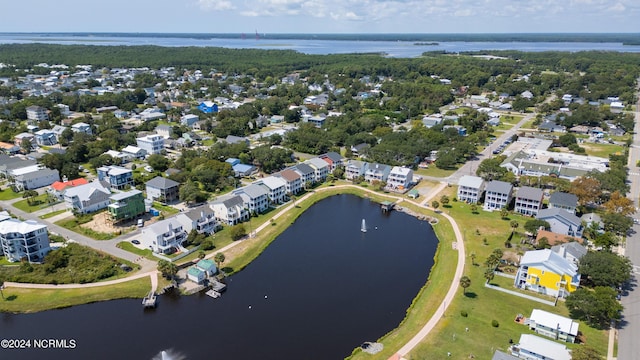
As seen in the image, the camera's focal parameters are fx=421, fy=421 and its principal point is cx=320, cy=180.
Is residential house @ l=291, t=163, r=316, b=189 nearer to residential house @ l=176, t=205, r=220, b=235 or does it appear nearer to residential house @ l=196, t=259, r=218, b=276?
residential house @ l=176, t=205, r=220, b=235

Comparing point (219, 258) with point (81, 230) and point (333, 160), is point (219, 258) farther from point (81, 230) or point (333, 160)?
→ point (333, 160)

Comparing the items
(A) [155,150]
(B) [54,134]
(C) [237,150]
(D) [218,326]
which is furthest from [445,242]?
(B) [54,134]

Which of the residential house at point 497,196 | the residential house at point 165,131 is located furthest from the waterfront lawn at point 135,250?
the residential house at point 165,131

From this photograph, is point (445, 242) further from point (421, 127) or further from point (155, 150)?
point (155, 150)

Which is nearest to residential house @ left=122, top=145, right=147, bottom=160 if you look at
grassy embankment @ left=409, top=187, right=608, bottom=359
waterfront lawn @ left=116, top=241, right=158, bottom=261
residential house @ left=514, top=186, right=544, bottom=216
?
waterfront lawn @ left=116, top=241, right=158, bottom=261

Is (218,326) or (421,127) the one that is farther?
(421,127)

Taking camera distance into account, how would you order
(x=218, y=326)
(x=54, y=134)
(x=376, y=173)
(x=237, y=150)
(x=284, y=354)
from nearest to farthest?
(x=284, y=354) → (x=218, y=326) → (x=376, y=173) → (x=237, y=150) → (x=54, y=134)
